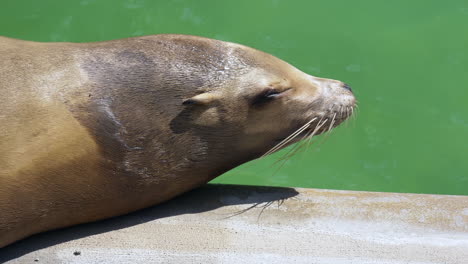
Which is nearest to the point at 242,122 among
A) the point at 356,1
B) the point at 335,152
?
the point at 335,152

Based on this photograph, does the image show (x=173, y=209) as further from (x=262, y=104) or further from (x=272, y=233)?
(x=262, y=104)

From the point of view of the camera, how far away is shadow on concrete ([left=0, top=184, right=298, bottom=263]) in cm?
407

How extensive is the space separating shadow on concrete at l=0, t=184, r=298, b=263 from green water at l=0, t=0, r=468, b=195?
2467 millimetres

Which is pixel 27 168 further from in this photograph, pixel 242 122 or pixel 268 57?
A: pixel 268 57

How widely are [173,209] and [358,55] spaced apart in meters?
5.03

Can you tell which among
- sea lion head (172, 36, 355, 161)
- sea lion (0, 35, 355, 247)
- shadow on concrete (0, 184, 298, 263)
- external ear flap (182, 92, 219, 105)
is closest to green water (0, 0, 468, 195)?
shadow on concrete (0, 184, 298, 263)

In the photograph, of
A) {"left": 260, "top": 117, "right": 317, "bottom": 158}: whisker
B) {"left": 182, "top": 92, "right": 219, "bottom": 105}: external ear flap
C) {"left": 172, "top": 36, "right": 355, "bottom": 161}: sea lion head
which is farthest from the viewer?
{"left": 260, "top": 117, "right": 317, "bottom": 158}: whisker

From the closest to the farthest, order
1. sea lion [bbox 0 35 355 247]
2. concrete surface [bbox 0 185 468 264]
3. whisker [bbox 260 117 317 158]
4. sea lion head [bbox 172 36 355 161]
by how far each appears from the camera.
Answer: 1. sea lion [bbox 0 35 355 247]
2. concrete surface [bbox 0 185 468 264]
3. sea lion head [bbox 172 36 355 161]
4. whisker [bbox 260 117 317 158]

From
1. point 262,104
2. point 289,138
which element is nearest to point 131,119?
point 262,104

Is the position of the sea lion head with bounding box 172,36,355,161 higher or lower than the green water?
lower

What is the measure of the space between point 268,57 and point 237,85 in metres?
0.42

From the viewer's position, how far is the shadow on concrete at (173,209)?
4074 millimetres

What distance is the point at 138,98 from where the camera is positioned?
418cm

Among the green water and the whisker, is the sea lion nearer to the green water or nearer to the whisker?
the whisker
